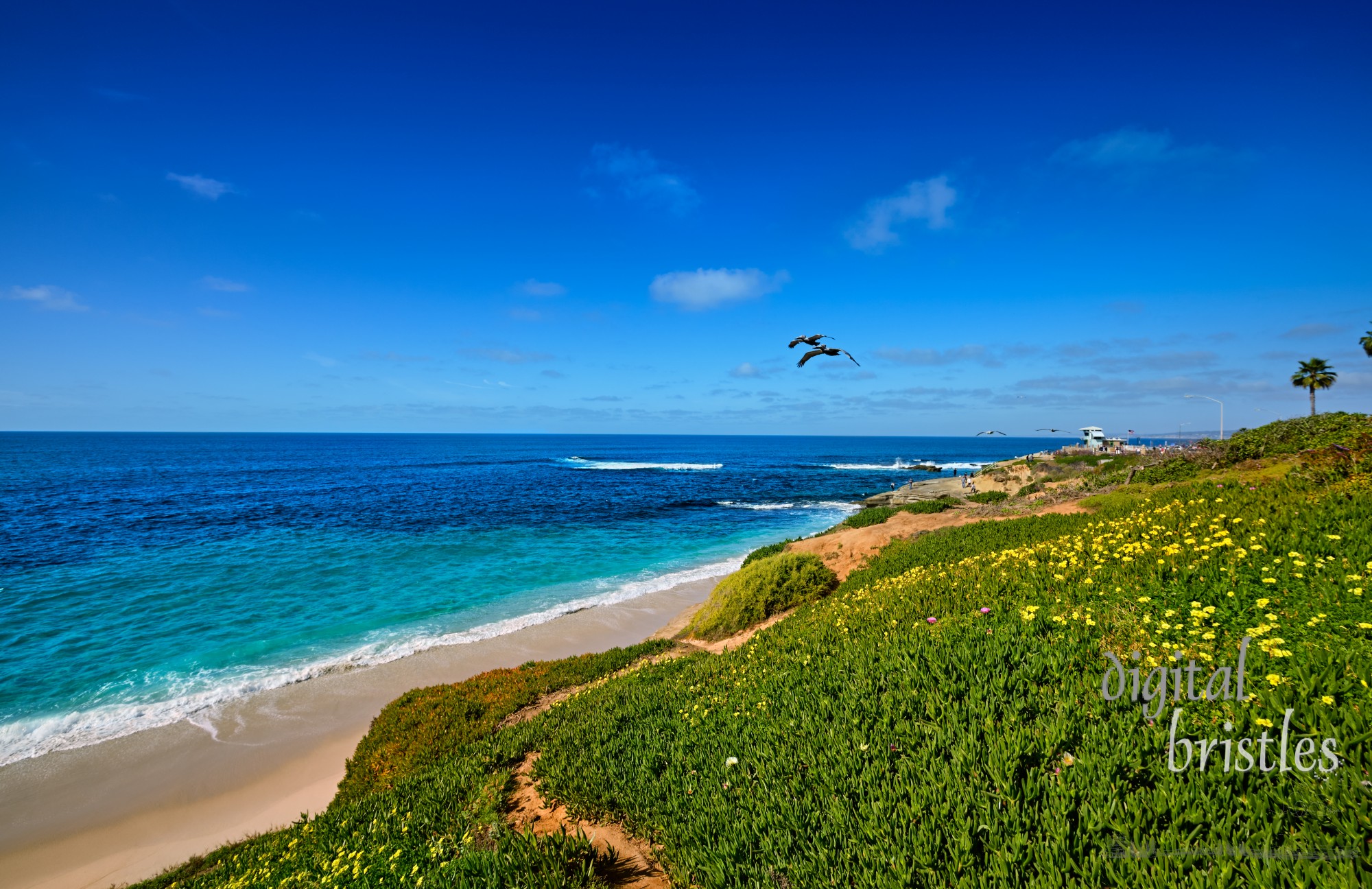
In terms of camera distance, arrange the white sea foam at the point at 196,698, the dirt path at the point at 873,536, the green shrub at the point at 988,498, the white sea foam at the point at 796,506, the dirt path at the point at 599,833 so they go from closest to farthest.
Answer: the dirt path at the point at 599,833, the white sea foam at the point at 196,698, the dirt path at the point at 873,536, the green shrub at the point at 988,498, the white sea foam at the point at 796,506

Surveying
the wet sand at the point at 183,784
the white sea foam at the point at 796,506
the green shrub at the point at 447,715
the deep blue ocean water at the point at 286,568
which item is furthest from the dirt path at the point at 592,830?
the white sea foam at the point at 796,506

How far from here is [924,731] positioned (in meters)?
4.78

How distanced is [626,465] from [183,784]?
9096 cm

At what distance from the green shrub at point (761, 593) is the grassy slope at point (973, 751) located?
17.4 feet

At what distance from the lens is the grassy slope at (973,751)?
3.25 meters

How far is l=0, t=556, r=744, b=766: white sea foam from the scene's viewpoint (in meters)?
12.3

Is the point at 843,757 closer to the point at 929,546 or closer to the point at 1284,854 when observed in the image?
the point at 1284,854

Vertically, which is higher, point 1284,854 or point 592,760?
point 1284,854

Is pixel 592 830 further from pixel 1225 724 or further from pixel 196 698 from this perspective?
pixel 196 698

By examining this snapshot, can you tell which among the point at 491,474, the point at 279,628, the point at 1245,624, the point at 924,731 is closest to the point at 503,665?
the point at 279,628

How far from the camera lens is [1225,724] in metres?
3.79

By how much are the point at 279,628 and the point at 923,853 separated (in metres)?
22.2

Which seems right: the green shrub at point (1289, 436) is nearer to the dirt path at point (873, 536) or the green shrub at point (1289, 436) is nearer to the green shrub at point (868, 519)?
the dirt path at point (873, 536)

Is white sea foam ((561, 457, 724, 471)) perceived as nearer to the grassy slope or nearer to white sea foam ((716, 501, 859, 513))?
white sea foam ((716, 501, 859, 513))
